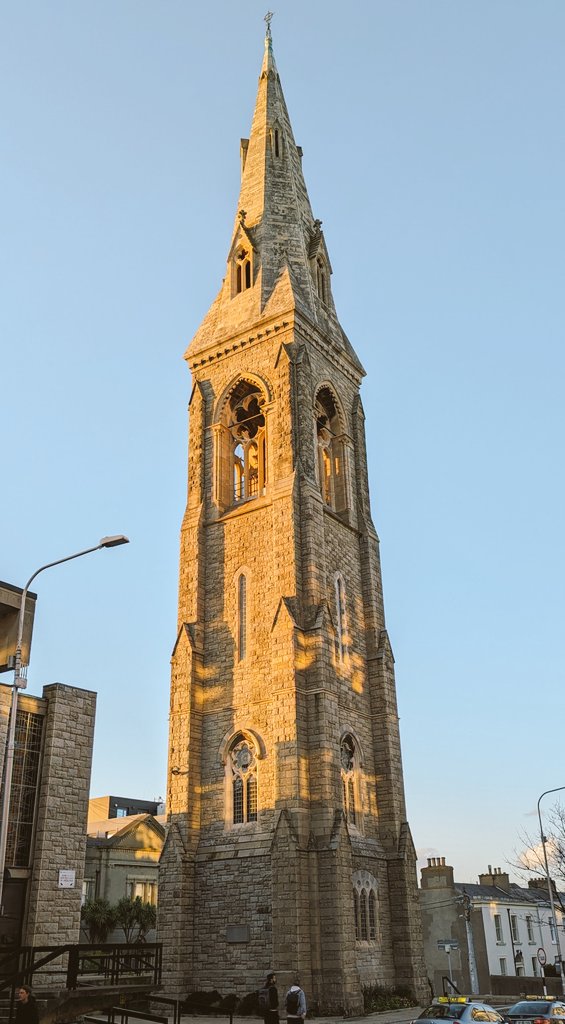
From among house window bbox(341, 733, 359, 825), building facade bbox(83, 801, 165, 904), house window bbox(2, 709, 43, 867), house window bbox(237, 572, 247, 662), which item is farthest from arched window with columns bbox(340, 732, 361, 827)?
building facade bbox(83, 801, 165, 904)

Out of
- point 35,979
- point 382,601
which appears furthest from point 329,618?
point 35,979

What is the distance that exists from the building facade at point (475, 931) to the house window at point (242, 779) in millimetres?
18976

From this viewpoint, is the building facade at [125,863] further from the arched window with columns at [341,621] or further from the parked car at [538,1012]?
the parked car at [538,1012]

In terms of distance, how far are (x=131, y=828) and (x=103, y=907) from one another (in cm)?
586

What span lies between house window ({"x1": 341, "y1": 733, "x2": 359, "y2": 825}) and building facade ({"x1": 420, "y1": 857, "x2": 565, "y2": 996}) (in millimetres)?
16407

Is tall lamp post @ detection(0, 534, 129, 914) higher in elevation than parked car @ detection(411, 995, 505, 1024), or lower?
higher

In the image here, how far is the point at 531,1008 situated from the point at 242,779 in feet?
41.9

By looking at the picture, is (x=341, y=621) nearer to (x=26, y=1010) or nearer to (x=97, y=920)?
(x=26, y=1010)

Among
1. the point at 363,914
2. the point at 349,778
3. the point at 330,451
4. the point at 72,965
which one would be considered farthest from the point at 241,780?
the point at 330,451

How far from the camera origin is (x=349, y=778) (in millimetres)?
31344

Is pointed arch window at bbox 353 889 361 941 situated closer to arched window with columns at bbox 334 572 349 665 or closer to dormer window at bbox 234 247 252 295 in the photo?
arched window with columns at bbox 334 572 349 665

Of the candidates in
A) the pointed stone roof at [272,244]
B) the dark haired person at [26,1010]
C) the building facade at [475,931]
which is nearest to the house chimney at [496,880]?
the building facade at [475,931]

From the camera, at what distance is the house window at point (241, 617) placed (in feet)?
106

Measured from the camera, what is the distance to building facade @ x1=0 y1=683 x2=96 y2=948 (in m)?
20.9
